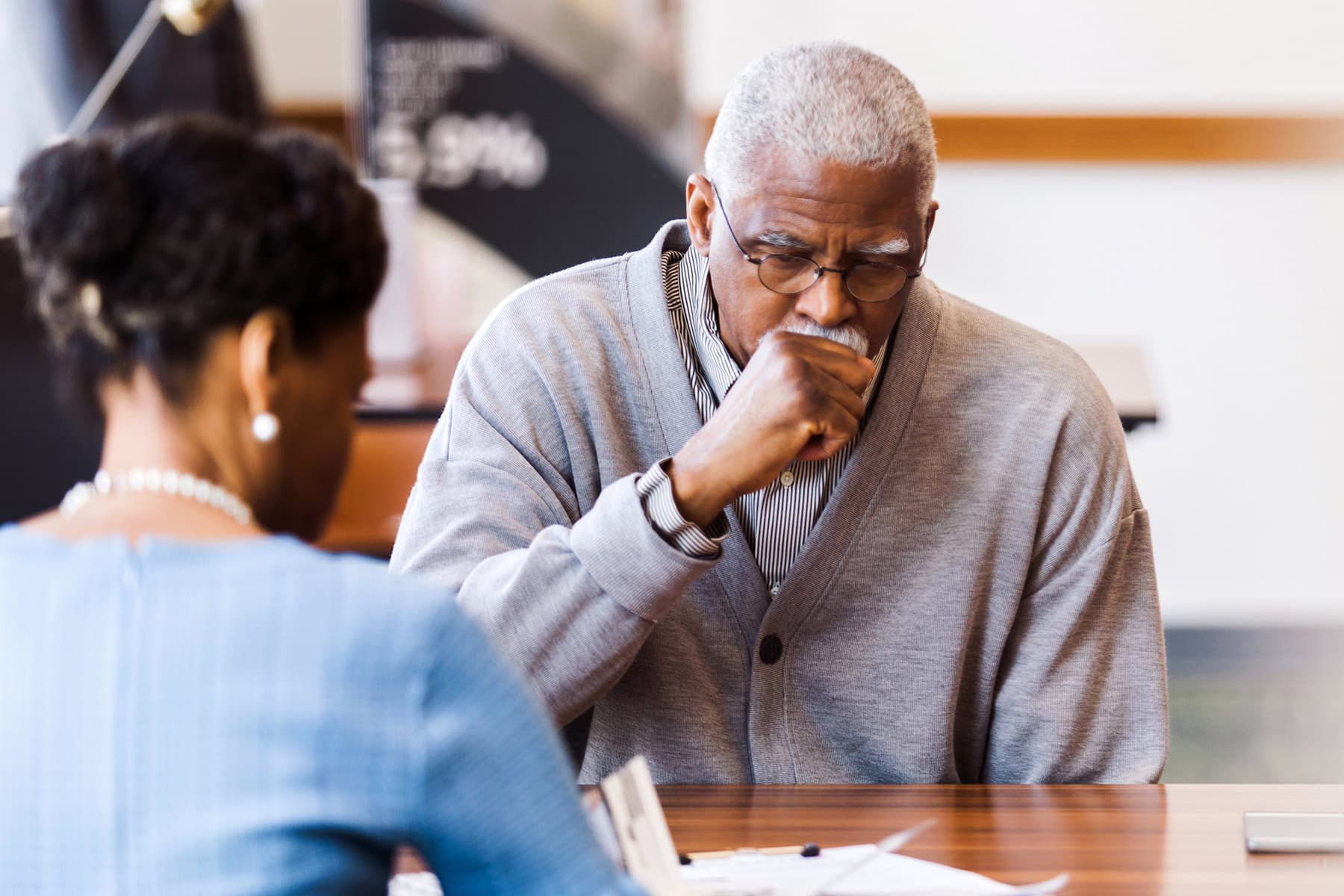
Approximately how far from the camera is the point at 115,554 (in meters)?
0.74

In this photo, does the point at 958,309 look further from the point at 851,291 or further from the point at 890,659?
the point at 890,659

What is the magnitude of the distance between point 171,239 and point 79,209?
0.16 feet

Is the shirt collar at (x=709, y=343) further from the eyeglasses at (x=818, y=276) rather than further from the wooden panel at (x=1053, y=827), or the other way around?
the wooden panel at (x=1053, y=827)

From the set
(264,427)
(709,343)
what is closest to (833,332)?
(709,343)

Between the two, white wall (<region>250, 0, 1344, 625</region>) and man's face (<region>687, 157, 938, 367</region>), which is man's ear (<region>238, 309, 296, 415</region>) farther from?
white wall (<region>250, 0, 1344, 625</region>)

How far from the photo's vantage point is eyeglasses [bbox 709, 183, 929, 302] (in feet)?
4.56

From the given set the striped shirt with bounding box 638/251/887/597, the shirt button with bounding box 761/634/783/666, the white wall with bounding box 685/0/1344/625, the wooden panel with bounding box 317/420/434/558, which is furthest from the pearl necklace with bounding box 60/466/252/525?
the white wall with bounding box 685/0/1344/625

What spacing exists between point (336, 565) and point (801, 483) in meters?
0.79

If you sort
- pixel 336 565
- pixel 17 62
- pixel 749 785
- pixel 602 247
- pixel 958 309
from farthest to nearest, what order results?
1. pixel 602 247
2. pixel 17 62
3. pixel 958 309
4. pixel 749 785
5. pixel 336 565

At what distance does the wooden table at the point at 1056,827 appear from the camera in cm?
103

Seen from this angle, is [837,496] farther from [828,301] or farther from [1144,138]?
[1144,138]

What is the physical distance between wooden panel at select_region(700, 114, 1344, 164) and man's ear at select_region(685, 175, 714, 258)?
2.48m

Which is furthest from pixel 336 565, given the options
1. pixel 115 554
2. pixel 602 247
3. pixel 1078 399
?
pixel 602 247

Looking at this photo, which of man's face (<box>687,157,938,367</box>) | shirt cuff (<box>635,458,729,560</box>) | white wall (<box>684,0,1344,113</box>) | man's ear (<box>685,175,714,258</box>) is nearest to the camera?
shirt cuff (<box>635,458,729,560</box>)
